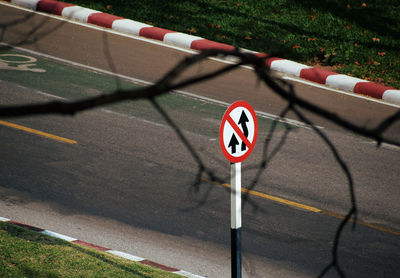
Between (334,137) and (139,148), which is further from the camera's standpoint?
(334,137)

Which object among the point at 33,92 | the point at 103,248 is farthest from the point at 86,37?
the point at 103,248

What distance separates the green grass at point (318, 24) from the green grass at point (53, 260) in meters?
7.64

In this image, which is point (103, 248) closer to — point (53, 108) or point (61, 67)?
point (53, 108)

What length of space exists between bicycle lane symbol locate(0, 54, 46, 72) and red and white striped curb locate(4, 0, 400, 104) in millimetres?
1017

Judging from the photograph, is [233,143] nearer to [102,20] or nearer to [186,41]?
[186,41]

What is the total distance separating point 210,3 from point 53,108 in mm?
14269

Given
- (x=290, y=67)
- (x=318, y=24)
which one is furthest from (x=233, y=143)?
(x=318, y=24)

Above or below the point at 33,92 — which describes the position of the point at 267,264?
below

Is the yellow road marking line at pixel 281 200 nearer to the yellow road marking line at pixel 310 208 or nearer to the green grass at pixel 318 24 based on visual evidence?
the yellow road marking line at pixel 310 208

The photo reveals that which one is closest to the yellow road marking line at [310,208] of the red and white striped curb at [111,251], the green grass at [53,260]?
the red and white striped curb at [111,251]

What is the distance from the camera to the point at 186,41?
41.1ft

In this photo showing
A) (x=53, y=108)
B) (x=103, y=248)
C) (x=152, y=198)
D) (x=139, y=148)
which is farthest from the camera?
(x=139, y=148)

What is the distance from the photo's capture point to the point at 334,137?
→ 9.02 meters

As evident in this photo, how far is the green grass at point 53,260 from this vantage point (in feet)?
15.6
